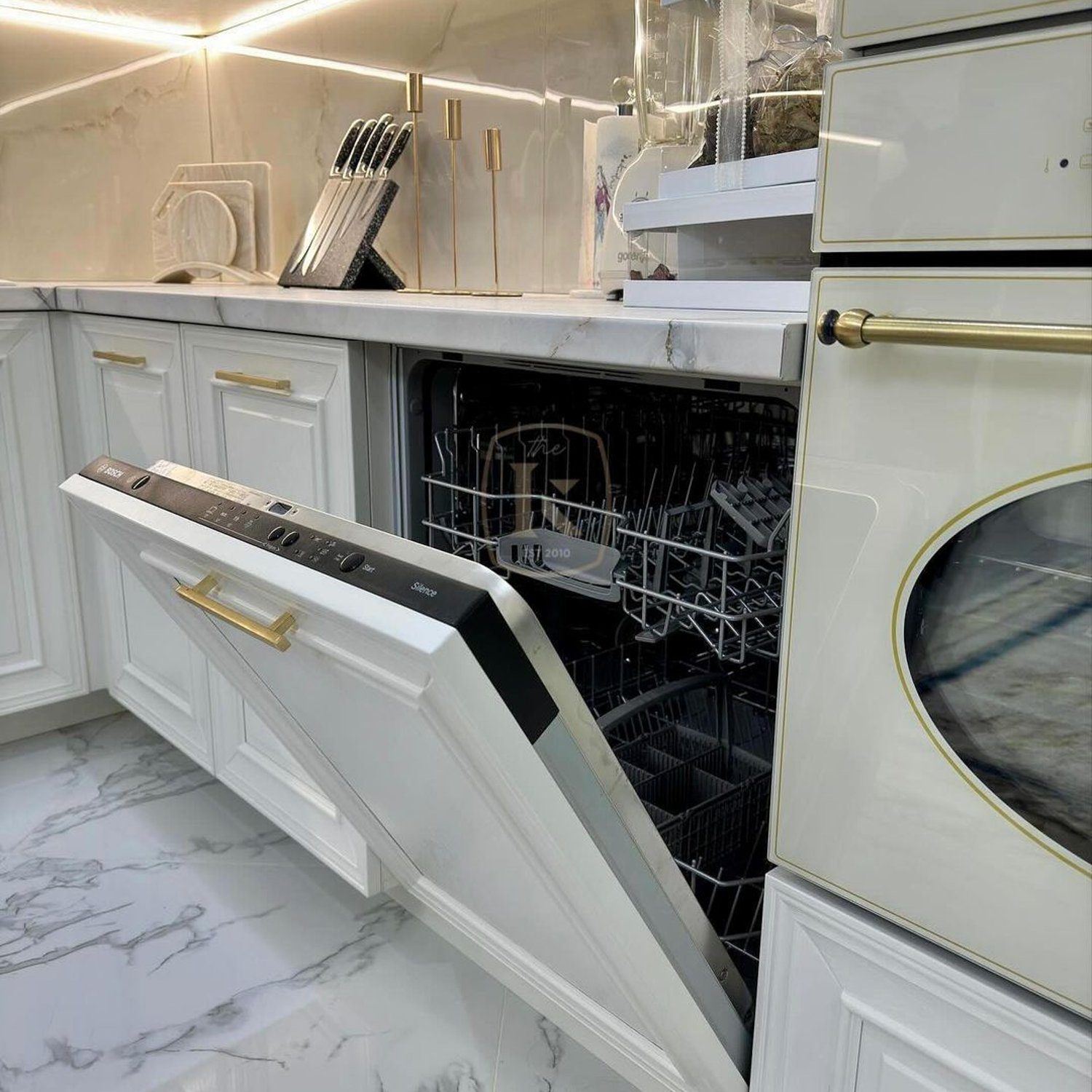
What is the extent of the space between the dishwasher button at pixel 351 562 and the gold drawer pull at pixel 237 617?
83 millimetres

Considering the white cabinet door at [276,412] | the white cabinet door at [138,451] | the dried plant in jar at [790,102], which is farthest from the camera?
the white cabinet door at [138,451]

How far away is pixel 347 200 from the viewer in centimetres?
183

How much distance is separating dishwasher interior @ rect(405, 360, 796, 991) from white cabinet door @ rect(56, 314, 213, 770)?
56cm

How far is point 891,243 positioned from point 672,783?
0.71 meters

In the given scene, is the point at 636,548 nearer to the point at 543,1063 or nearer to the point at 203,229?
the point at 543,1063

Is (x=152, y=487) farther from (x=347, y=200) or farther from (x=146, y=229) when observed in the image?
(x=146, y=229)

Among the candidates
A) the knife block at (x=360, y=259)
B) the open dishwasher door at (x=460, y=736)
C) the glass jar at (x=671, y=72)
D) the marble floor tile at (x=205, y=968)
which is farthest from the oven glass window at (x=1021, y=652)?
the knife block at (x=360, y=259)

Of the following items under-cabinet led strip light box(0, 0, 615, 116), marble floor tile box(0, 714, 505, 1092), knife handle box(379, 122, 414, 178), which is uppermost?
under-cabinet led strip light box(0, 0, 615, 116)

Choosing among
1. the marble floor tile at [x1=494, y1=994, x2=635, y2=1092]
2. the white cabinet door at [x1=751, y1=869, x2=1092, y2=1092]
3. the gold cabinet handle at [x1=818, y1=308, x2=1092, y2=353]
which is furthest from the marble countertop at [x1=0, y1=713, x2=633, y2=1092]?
the gold cabinet handle at [x1=818, y1=308, x2=1092, y2=353]

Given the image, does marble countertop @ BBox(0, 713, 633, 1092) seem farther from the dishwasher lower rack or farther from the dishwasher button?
the dishwasher button

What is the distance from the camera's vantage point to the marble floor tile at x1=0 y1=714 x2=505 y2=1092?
1240 millimetres

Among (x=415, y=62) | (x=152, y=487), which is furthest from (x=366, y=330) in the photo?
(x=415, y=62)

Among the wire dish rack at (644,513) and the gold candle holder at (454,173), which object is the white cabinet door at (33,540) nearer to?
the gold candle holder at (454,173)

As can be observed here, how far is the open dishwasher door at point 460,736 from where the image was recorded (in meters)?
0.65
